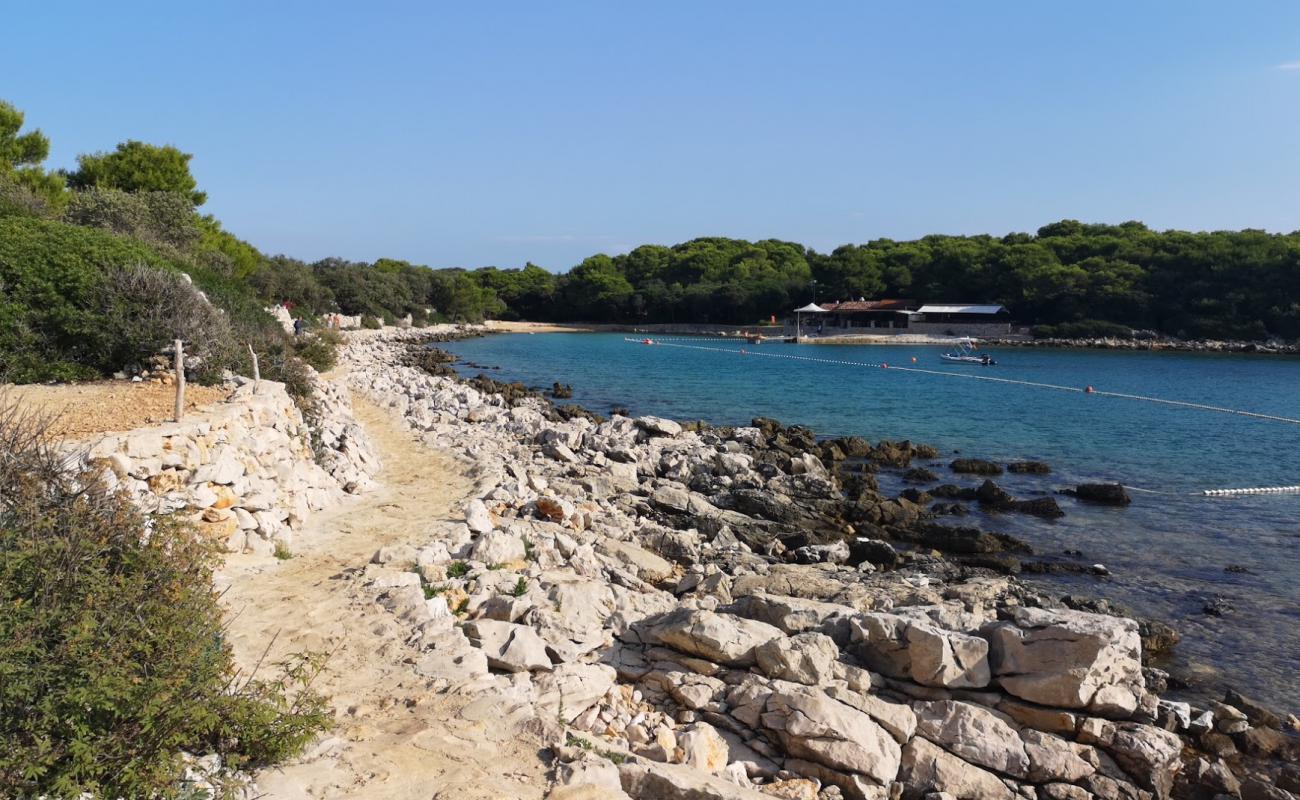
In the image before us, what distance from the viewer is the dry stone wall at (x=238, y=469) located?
8.26 meters

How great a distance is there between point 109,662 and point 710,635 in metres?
4.44

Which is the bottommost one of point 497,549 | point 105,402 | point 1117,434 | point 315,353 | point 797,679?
point 1117,434

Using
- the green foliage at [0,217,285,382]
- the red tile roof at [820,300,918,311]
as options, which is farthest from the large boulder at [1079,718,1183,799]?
the red tile roof at [820,300,918,311]

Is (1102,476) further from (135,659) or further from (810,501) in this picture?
(135,659)

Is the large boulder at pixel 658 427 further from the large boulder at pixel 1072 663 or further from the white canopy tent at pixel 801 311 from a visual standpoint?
the white canopy tent at pixel 801 311

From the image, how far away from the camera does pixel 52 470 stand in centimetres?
557

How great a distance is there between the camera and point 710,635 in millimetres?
7082

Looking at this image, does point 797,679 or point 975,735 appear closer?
point 975,735

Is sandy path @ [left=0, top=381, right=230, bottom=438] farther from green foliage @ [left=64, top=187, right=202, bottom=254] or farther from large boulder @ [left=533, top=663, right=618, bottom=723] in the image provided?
green foliage @ [left=64, top=187, right=202, bottom=254]

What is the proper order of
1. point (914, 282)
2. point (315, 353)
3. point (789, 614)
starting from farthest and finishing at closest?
point (914, 282)
point (315, 353)
point (789, 614)

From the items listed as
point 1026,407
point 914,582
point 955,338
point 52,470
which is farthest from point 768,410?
point 955,338

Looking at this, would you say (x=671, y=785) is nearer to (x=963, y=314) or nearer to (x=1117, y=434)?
(x=1117, y=434)

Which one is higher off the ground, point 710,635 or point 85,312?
point 85,312

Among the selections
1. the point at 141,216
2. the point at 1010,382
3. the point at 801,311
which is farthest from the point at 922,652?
the point at 801,311
